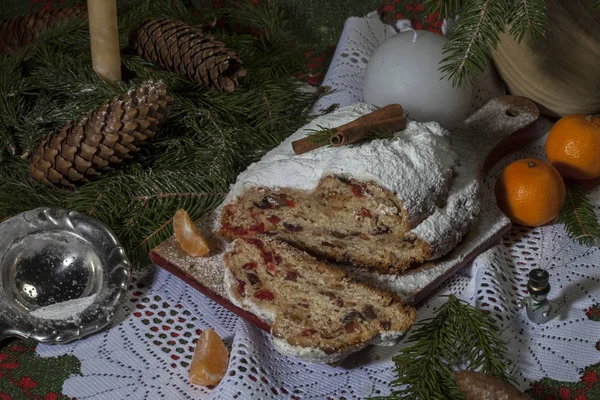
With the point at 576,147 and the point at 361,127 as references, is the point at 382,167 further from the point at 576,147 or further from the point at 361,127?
the point at 576,147

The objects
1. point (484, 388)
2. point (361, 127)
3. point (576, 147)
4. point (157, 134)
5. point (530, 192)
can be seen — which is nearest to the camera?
point (484, 388)

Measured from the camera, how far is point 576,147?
2.59 metres

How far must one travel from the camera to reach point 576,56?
9.24 feet

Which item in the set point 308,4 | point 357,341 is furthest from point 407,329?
point 308,4

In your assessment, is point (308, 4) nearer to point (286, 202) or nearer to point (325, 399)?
point (286, 202)

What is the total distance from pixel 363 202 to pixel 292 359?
455 mm

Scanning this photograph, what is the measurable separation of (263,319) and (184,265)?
31 centimetres

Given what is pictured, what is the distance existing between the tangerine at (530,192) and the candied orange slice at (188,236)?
3.03 feet

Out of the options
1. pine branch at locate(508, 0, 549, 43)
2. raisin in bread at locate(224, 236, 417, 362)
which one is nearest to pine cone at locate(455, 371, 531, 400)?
raisin in bread at locate(224, 236, 417, 362)

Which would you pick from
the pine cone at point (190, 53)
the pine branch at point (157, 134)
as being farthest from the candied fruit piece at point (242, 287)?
the pine cone at point (190, 53)

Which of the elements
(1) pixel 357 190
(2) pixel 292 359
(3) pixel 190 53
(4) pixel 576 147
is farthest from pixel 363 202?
(3) pixel 190 53

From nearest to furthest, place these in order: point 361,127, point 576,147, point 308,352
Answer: point 308,352 < point 361,127 < point 576,147

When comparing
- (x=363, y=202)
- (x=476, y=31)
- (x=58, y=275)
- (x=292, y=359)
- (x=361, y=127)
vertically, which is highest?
(x=476, y=31)

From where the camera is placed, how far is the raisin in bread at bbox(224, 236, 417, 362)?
77.4 inches
